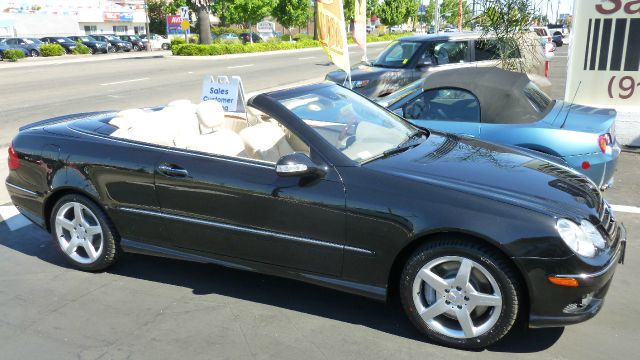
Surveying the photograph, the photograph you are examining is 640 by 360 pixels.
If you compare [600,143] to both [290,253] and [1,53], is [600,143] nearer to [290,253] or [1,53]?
[290,253]

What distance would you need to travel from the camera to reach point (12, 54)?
3525 cm

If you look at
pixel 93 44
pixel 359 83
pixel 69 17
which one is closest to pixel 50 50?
pixel 93 44

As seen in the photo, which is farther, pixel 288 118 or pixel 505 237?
pixel 288 118

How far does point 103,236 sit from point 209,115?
4.13ft

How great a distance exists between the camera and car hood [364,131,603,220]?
326cm

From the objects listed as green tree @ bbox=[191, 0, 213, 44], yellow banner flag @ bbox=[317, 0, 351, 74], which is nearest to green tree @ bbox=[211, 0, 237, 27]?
green tree @ bbox=[191, 0, 213, 44]

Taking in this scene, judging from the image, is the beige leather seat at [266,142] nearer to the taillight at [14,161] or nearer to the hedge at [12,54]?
the taillight at [14,161]

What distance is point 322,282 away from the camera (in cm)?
366

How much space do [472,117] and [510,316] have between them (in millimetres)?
3308

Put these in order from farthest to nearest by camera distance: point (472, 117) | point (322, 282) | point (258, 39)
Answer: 1. point (258, 39)
2. point (472, 117)
3. point (322, 282)

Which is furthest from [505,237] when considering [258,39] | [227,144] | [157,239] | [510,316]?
[258,39]

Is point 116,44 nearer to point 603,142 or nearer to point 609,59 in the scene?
point 609,59

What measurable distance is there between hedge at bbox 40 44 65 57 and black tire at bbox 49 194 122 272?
3988 centimetres

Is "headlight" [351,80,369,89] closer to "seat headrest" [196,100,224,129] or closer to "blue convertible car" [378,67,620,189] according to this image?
"blue convertible car" [378,67,620,189]
